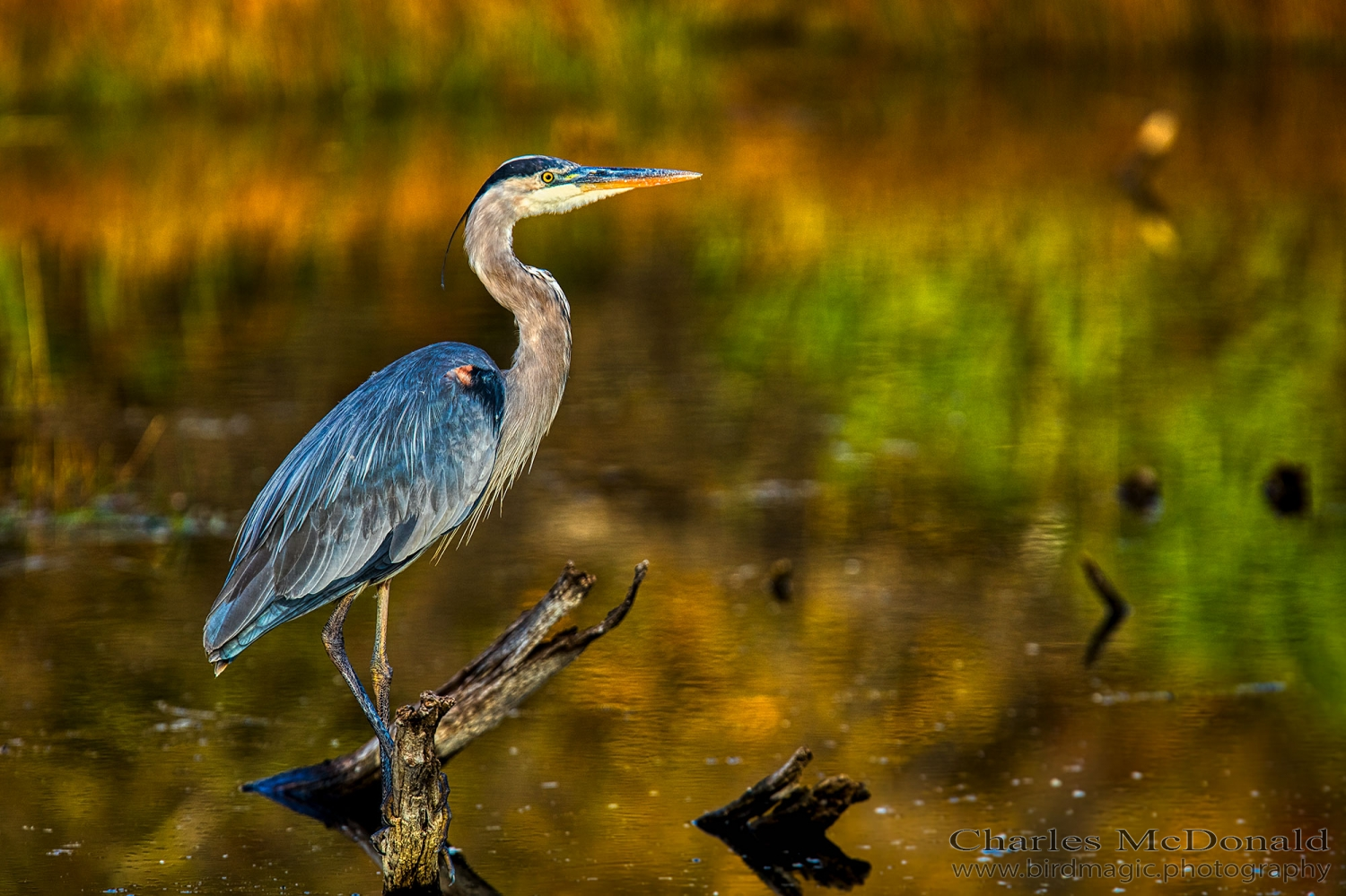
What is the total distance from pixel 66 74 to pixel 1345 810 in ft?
50.8

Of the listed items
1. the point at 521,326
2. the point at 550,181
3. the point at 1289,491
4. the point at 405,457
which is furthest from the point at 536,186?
the point at 1289,491

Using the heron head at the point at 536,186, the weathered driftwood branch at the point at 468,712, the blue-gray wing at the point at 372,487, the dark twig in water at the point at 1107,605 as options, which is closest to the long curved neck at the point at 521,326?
the heron head at the point at 536,186

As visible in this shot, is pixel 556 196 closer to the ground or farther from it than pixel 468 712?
farther from it

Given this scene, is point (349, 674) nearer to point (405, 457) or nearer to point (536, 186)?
point (405, 457)

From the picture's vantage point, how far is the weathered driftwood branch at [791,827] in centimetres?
525

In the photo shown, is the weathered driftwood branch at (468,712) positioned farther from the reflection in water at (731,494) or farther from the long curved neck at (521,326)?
the long curved neck at (521,326)

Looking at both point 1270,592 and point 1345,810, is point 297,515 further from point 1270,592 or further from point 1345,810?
point 1270,592

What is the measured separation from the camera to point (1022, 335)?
38.5 ft

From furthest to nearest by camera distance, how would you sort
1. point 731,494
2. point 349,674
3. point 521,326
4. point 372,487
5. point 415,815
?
point 731,494
point 521,326
point 372,487
point 349,674
point 415,815

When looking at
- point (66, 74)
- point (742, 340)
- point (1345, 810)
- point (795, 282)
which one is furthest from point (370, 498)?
point (66, 74)

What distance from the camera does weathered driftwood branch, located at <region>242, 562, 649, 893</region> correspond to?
5.22m

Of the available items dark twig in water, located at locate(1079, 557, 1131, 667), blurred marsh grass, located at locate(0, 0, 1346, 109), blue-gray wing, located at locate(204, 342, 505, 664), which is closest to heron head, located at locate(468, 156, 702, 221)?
blue-gray wing, located at locate(204, 342, 505, 664)

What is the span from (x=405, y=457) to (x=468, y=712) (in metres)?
0.71

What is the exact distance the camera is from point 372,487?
18.2ft
